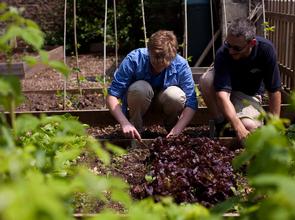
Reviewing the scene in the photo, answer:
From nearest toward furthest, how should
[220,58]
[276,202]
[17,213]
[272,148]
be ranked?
[17,213] → [276,202] → [272,148] → [220,58]

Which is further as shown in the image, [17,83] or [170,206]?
[170,206]

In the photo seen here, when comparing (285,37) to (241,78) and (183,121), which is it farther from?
(183,121)

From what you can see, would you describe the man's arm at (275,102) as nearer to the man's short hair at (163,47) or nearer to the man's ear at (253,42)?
the man's ear at (253,42)

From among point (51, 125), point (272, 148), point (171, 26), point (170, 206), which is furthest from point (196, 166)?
point (171, 26)

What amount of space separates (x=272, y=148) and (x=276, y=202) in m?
0.31

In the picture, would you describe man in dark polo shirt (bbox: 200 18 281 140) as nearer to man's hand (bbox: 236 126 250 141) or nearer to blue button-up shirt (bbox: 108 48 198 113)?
man's hand (bbox: 236 126 250 141)

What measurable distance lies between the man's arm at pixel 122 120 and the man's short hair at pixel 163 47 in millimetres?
502

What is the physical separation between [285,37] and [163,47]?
273 centimetres

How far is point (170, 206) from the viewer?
1556 mm

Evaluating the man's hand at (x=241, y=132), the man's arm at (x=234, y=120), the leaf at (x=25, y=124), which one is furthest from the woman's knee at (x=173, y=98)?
the leaf at (x=25, y=124)

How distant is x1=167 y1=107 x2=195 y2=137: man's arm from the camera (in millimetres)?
4109

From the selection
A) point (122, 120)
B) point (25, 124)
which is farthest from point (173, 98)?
point (25, 124)

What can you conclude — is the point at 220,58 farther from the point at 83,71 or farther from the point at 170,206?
the point at 83,71

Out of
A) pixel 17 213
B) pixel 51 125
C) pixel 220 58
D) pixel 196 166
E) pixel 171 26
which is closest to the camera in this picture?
pixel 17 213
